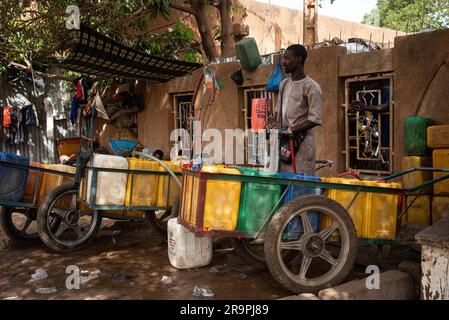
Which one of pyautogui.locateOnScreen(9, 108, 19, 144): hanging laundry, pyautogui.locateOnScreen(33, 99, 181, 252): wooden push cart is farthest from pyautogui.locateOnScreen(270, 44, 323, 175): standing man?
pyautogui.locateOnScreen(9, 108, 19, 144): hanging laundry

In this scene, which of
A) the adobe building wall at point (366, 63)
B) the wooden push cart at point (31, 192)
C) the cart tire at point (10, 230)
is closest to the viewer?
the wooden push cart at point (31, 192)

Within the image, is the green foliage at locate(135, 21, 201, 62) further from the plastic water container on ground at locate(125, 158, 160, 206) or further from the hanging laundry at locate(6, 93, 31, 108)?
the plastic water container on ground at locate(125, 158, 160, 206)

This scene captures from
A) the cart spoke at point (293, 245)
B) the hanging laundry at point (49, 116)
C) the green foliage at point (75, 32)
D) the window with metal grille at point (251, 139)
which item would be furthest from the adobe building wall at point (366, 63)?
the hanging laundry at point (49, 116)

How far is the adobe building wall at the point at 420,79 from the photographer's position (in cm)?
571

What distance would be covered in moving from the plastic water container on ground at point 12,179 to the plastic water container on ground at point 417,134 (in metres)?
4.71

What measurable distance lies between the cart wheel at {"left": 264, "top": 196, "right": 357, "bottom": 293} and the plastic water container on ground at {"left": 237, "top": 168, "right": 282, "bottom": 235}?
18cm

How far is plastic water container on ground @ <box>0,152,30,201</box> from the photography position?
16.4 feet

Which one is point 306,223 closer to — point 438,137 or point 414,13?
point 438,137

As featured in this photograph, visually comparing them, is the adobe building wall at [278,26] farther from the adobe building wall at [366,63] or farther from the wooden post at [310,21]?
the adobe building wall at [366,63]

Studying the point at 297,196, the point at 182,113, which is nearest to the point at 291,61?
the point at 297,196

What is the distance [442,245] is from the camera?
2984mm

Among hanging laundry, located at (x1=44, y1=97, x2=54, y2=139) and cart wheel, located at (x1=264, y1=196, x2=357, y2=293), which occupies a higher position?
hanging laundry, located at (x1=44, y1=97, x2=54, y2=139)

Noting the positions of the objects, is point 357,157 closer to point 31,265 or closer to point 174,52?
point 31,265

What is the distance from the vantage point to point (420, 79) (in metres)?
5.91
